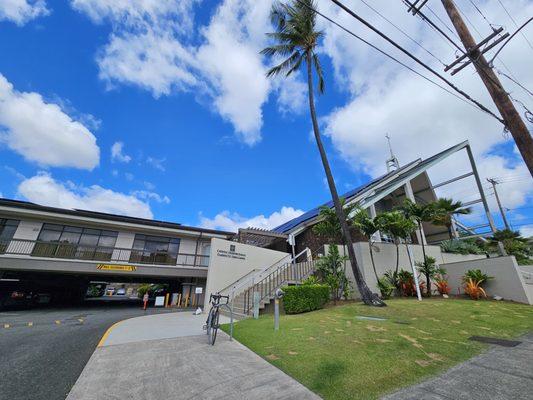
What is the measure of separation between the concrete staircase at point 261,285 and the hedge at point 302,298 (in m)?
1.51

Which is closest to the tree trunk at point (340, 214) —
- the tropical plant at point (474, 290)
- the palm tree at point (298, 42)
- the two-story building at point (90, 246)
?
the palm tree at point (298, 42)

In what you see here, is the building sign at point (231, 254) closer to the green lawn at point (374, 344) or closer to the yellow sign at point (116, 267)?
the yellow sign at point (116, 267)

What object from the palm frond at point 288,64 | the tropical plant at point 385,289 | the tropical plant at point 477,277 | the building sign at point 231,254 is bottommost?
the tropical plant at point 385,289

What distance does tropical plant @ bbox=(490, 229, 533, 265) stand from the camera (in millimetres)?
16547

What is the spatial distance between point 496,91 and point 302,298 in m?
8.58

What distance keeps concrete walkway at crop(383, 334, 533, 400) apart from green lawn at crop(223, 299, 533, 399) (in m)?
0.20

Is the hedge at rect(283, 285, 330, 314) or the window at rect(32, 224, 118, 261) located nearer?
the hedge at rect(283, 285, 330, 314)

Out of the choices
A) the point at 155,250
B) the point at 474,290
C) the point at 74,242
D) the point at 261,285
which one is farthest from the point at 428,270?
the point at 74,242

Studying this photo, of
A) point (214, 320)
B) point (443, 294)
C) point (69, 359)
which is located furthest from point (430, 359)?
point (443, 294)

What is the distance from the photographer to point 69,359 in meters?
4.61

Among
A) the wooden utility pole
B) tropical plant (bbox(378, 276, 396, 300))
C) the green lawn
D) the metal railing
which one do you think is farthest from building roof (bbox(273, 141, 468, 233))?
the wooden utility pole

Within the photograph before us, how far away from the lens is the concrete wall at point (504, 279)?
434 inches

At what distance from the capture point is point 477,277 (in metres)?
12.2

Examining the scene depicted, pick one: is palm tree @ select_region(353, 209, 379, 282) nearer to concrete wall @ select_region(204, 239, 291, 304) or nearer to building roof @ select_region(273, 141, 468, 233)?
building roof @ select_region(273, 141, 468, 233)
